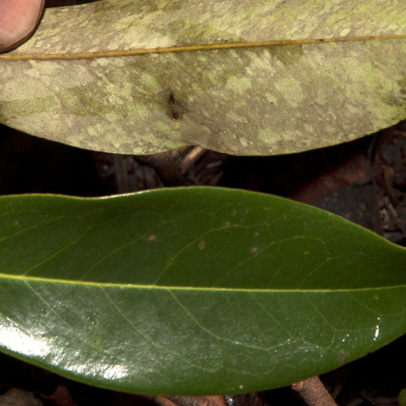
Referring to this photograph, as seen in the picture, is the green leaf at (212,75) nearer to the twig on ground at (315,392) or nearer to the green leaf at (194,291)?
the green leaf at (194,291)

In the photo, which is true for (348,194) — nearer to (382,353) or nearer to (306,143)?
(382,353)

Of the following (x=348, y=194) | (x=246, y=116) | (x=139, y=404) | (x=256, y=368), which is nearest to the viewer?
(x=256, y=368)

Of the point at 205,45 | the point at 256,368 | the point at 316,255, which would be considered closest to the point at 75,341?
the point at 256,368

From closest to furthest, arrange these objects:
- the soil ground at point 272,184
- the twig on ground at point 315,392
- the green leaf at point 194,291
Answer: the green leaf at point 194,291 → the twig on ground at point 315,392 → the soil ground at point 272,184

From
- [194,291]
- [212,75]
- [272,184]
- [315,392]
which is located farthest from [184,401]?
[212,75]

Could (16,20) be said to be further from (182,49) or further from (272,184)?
(272,184)

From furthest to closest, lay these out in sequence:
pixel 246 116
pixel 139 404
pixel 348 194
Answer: pixel 348 194 → pixel 139 404 → pixel 246 116

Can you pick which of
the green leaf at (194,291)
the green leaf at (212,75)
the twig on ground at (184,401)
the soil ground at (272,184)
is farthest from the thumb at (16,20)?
the twig on ground at (184,401)
